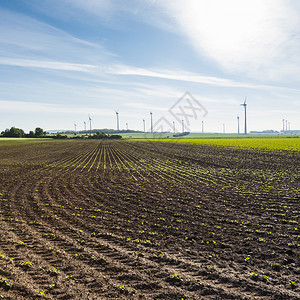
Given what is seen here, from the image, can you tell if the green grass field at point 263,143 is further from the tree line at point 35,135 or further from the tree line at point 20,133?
the tree line at point 20,133

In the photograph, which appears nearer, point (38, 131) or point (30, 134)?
point (30, 134)

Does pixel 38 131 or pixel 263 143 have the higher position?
pixel 38 131

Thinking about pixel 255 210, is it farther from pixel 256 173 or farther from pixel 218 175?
pixel 256 173

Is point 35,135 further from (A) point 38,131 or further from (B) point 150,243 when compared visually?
(B) point 150,243

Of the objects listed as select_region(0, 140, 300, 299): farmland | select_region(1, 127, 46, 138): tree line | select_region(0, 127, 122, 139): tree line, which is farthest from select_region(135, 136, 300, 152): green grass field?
select_region(1, 127, 46, 138): tree line

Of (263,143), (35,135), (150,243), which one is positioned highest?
(35,135)

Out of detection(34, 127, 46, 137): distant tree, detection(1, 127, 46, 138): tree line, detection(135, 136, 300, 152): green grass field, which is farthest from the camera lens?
detection(34, 127, 46, 137): distant tree

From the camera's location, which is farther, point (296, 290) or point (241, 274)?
point (241, 274)

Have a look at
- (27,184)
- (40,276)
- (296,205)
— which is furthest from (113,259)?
(27,184)

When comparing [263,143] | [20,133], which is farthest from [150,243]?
[20,133]

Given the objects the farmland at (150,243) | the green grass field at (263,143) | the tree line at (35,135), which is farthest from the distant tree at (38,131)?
the farmland at (150,243)

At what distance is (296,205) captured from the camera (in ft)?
47.4

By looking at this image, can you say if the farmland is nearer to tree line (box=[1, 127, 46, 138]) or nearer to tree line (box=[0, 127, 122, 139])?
tree line (box=[0, 127, 122, 139])

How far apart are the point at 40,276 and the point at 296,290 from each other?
685 centimetres
